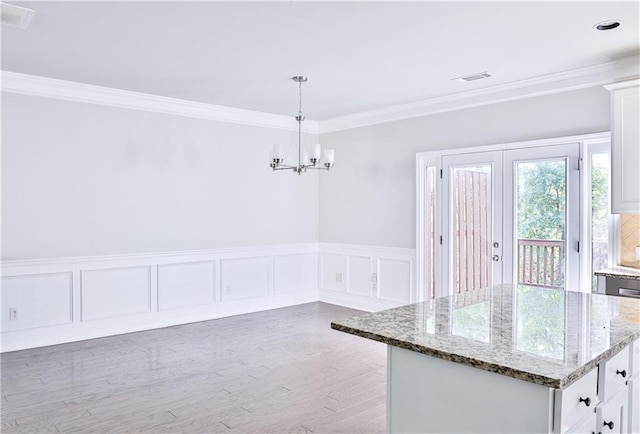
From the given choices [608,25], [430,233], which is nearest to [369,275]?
[430,233]

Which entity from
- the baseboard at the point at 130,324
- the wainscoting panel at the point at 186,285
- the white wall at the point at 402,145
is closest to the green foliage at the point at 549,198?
the white wall at the point at 402,145

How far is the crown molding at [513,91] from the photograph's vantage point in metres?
4.06

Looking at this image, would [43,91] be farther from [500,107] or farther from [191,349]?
[500,107]

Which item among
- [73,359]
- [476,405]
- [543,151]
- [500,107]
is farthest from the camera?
[500,107]

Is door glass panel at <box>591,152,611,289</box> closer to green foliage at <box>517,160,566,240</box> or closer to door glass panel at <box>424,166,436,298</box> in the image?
green foliage at <box>517,160,566,240</box>

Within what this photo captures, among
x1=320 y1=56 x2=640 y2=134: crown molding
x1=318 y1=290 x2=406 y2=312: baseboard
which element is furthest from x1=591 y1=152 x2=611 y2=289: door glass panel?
x1=318 y1=290 x2=406 y2=312: baseboard

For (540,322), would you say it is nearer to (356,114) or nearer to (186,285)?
(186,285)

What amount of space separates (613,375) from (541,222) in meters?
2.98

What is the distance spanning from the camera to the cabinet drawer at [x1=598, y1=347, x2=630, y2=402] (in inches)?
68.7

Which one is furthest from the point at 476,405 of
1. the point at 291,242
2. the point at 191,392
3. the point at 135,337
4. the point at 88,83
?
the point at 291,242

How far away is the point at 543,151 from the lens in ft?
14.9

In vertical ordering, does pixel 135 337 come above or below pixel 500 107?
below

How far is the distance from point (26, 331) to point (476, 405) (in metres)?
4.50

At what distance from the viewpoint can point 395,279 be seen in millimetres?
5949
